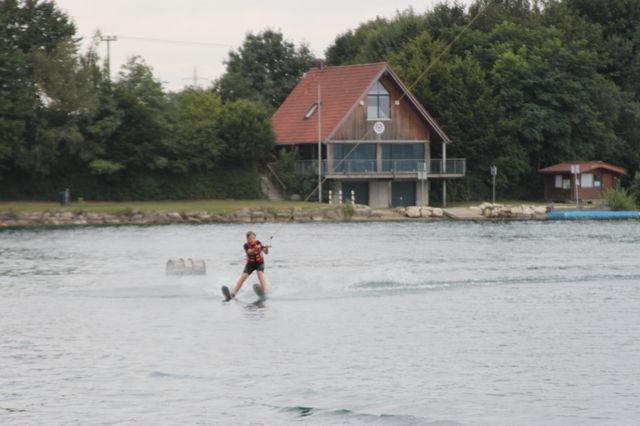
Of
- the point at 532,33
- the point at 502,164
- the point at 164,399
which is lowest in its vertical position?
the point at 164,399

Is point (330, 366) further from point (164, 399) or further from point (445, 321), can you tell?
point (445, 321)

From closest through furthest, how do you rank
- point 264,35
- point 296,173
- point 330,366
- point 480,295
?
point 330,366
point 480,295
point 296,173
point 264,35

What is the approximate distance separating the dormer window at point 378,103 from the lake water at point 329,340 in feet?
99.7

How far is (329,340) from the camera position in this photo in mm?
25219

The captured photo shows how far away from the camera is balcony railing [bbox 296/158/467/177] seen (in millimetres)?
73938

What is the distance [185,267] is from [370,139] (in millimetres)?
39971

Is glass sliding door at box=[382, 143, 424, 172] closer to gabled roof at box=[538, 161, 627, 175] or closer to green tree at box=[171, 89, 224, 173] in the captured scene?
gabled roof at box=[538, 161, 627, 175]

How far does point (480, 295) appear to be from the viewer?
109 feet

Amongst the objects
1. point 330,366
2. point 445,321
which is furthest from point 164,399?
point 445,321

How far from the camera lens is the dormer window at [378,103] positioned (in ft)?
249

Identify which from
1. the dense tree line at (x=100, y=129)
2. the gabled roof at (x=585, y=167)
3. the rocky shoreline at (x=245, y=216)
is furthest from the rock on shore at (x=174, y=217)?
the gabled roof at (x=585, y=167)

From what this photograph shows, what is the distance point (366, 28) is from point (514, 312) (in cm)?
7558

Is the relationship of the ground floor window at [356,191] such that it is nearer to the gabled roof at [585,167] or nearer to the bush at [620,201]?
the gabled roof at [585,167]

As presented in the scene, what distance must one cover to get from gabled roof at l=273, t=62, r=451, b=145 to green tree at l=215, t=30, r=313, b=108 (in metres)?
11.6
